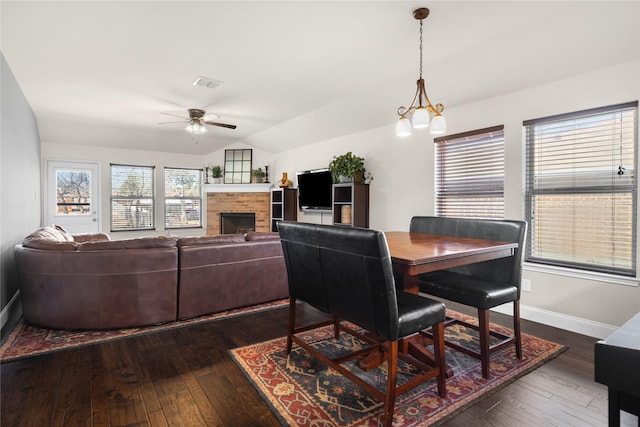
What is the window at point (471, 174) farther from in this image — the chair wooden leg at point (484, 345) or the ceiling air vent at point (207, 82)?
the ceiling air vent at point (207, 82)

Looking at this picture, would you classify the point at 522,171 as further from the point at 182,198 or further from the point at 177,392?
the point at 182,198

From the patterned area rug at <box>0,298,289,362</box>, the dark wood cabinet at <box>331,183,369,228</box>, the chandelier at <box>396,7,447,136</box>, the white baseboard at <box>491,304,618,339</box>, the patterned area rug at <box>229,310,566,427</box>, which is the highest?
the chandelier at <box>396,7,447,136</box>

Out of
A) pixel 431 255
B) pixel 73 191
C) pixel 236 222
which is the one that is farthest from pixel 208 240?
pixel 73 191

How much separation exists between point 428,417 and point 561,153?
2.67 m

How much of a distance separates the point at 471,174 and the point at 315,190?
9.40ft

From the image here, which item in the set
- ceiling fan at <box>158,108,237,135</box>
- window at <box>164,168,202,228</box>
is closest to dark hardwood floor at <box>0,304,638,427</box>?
ceiling fan at <box>158,108,237,135</box>

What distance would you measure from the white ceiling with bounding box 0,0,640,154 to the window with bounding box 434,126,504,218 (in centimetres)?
46

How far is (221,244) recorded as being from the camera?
327 cm

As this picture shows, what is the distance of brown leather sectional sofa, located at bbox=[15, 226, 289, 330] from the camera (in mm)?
2824

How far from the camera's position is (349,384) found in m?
2.09

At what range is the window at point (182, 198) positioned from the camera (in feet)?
24.8

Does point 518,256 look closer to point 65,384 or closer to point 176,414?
point 176,414

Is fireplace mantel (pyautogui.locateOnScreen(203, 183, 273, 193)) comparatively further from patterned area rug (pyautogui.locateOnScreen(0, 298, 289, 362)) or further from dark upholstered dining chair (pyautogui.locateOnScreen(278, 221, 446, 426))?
dark upholstered dining chair (pyautogui.locateOnScreen(278, 221, 446, 426))

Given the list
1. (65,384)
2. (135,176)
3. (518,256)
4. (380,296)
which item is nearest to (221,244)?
(65,384)
